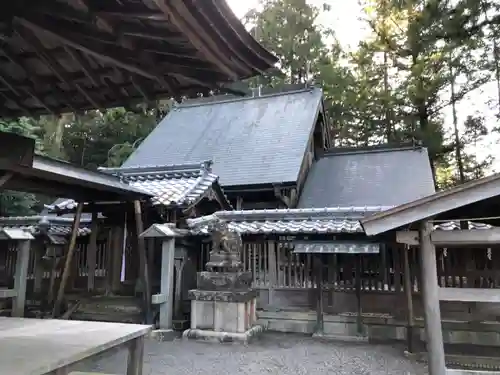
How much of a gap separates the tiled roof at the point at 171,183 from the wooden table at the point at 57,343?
4822 millimetres

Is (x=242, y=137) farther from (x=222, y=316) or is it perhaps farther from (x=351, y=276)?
(x=222, y=316)

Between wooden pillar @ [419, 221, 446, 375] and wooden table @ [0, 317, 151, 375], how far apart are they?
122 inches

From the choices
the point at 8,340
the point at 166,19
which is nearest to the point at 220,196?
the point at 8,340

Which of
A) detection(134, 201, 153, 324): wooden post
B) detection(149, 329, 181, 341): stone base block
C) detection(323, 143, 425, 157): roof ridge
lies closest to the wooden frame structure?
detection(149, 329, 181, 341): stone base block

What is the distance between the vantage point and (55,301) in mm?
8141

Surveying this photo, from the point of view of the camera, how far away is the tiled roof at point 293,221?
Result: 834 cm

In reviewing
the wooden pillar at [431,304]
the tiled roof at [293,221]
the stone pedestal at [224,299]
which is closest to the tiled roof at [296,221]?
the tiled roof at [293,221]

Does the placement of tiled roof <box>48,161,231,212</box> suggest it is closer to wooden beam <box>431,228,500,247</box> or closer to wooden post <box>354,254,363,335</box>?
wooden post <box>354,254,363,335</box>

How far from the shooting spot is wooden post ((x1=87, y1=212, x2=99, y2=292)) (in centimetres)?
920

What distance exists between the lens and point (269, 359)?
5996mm

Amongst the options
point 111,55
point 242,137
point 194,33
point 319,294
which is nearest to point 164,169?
point 319,294

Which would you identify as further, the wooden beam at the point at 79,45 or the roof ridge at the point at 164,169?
the roof ridge at the point at 164,169

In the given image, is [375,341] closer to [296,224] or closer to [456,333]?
[456,333]

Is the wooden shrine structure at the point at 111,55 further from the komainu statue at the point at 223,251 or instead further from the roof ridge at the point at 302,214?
the roof ridge at the point at 302,214
